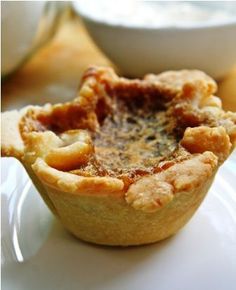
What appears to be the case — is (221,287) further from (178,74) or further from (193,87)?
(178,74)

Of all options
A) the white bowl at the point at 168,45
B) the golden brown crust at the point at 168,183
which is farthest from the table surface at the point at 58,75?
A: the golden brown crust at the point at 168,183

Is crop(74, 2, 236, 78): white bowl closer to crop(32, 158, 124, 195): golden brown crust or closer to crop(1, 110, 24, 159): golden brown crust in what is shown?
crop(1, 110, 24, 159): golden brown crust

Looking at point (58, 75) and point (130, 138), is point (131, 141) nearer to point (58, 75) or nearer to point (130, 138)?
point (130, 138)

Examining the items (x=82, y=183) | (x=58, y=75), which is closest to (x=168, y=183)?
(x=82, y=183)

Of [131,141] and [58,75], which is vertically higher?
[131,141]

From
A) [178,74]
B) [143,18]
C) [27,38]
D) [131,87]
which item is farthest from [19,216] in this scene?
[143,18]

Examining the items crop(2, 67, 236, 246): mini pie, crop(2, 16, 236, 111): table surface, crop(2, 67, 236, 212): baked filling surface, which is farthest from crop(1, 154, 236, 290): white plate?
crop(2, 16, 236, 111): table surface
